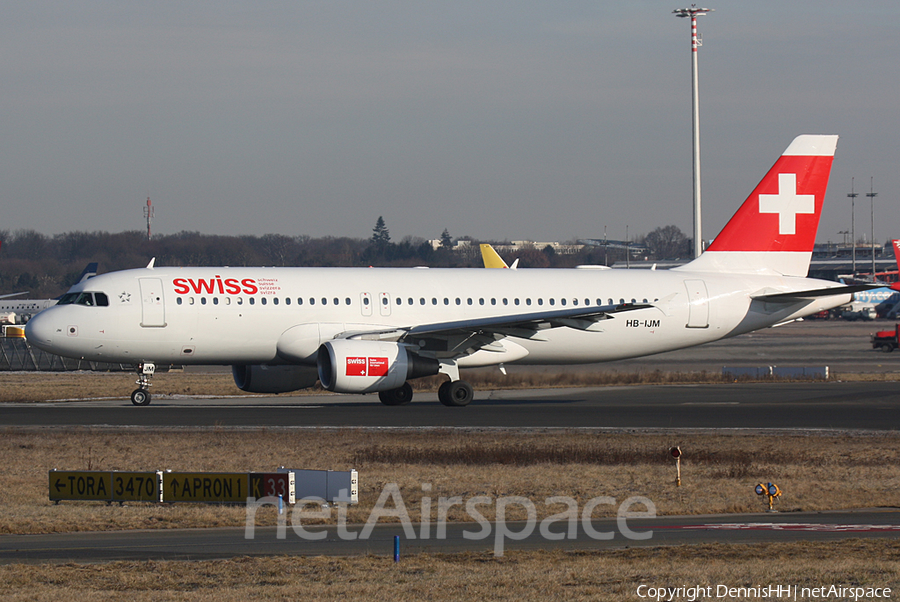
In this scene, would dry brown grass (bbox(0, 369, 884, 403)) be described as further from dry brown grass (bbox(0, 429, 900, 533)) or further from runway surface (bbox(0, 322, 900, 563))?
dry brown grass (bbox(0, 429, 900, 533))

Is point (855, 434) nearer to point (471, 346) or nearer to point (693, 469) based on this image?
point (693, 469)

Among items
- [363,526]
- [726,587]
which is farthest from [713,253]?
[726,587]

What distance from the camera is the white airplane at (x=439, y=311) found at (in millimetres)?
31469

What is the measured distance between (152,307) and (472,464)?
49.8 feet

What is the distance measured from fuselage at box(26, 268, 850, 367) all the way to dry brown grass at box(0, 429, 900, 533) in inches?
261

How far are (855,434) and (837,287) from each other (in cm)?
1119

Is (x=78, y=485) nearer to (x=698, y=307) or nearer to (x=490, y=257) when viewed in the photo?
(x=698, y=307)

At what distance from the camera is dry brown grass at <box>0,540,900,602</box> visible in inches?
403

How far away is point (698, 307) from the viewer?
36.5 meters

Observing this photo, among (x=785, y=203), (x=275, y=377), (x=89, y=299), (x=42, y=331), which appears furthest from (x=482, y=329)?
(x=785, y=203)

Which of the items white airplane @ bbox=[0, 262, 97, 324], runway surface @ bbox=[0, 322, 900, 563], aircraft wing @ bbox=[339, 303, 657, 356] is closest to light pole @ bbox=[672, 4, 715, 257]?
runway surface @ bbox=[0, 322, 900, 563]

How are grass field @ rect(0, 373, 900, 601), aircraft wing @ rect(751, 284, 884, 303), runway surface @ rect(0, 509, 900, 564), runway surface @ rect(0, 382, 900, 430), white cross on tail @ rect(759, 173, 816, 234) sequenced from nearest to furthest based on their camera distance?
1. grass field @ rect(0, 373, 900, 601)
2. runway surface @ rect(0, 509, 900, 564)
3. runway surface @ rect(0, 382, 900, 430)
4. aircraft wing @ rect(751, 284, 884, 303)
5. white cross on tail @ rect(759, 173, 816, 234)

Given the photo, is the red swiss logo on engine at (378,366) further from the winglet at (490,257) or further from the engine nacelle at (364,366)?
the winglet at (490,257)

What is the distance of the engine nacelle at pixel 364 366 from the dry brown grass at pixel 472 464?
4553mm
